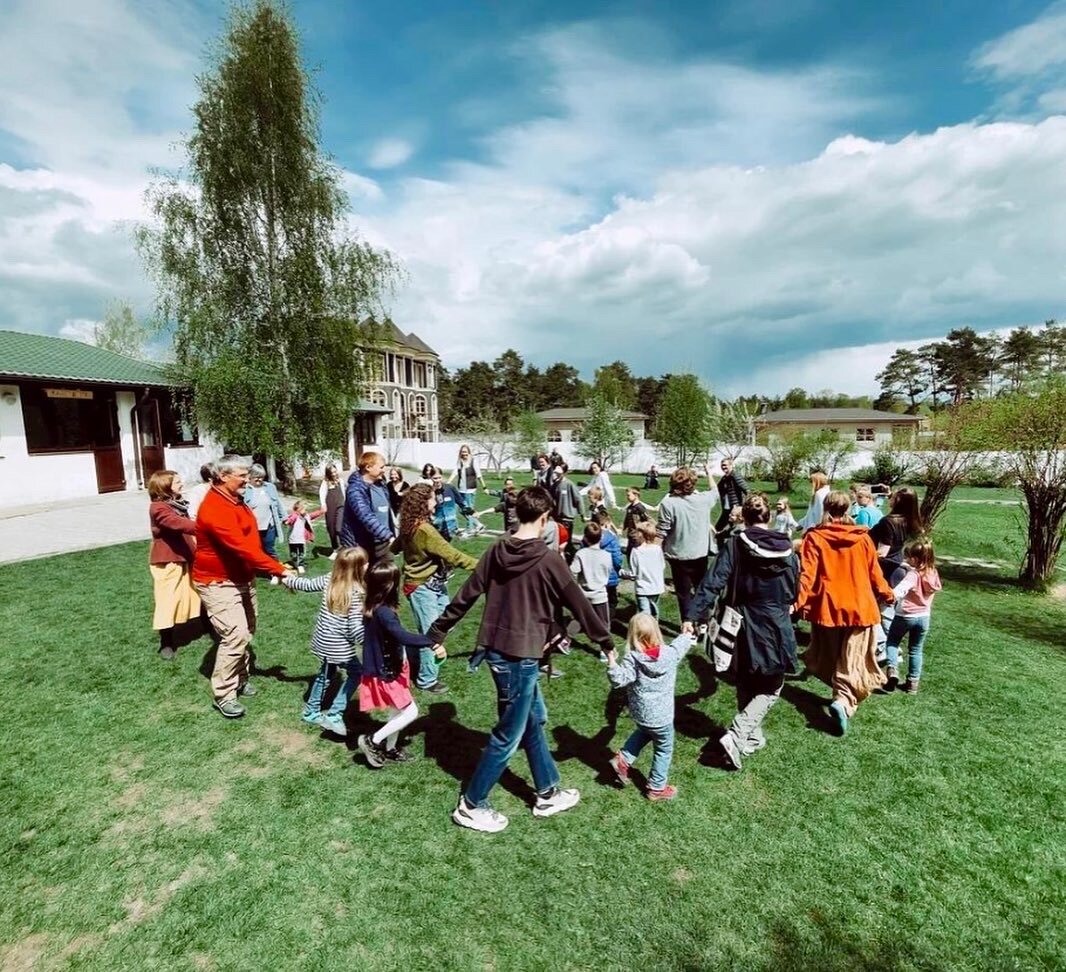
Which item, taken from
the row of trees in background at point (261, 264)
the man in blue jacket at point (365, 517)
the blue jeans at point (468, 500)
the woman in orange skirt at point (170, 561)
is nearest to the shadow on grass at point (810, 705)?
the man in blue jacket at point (365, 517)

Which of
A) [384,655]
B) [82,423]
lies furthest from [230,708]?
[82,423]

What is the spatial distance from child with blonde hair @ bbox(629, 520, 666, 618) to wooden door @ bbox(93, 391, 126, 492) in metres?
19.2

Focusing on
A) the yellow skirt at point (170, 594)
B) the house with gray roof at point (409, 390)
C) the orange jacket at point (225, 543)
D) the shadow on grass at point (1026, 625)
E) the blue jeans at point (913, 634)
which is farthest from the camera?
the house with gray roof at point (409, 390)

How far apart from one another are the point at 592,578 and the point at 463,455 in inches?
269

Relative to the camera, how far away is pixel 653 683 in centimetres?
373

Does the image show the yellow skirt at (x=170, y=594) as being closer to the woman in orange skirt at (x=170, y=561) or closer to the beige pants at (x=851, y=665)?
the woman in orange skirt at (x=170, y=561)

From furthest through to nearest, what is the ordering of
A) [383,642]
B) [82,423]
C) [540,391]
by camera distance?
[540,391] → [82,423] → [383,642]

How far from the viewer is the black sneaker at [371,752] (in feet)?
13.4

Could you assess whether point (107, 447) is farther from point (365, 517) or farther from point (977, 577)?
point (977, 577)

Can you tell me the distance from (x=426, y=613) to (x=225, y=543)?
5.64ft

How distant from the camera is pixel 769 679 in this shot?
4125mm

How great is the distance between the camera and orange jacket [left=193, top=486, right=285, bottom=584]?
456cm

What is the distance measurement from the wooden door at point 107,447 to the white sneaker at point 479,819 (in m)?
20.0

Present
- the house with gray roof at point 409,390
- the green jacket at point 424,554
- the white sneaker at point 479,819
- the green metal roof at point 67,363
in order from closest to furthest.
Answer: the white sneaker at point 479,819, the green jacket at point 424,554, the green metal roof at point 67,363, the house with gray roof at point 409,390
